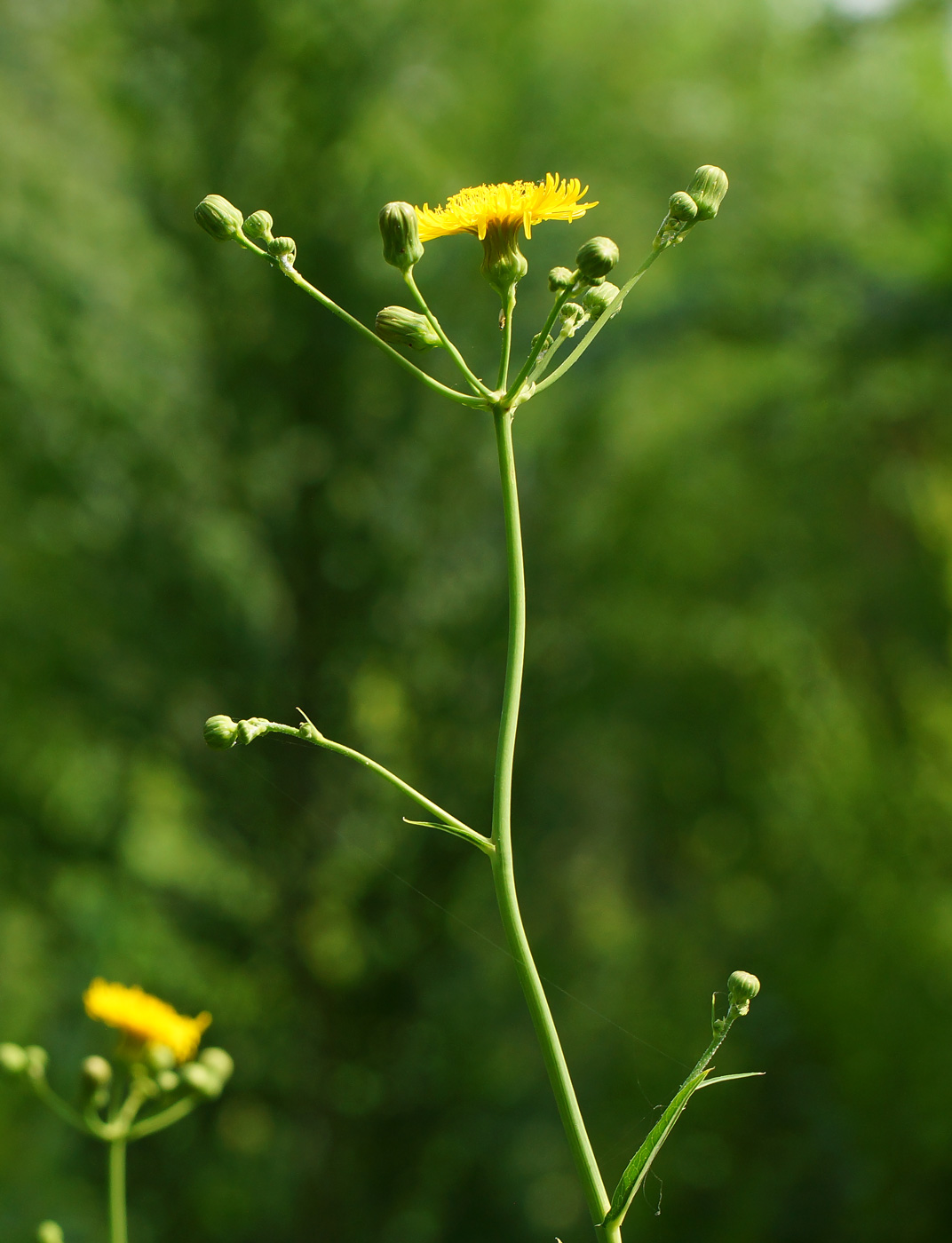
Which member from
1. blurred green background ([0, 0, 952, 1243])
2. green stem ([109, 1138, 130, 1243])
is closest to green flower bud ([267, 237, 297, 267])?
green stem ([109, 1138, 130, 1243])

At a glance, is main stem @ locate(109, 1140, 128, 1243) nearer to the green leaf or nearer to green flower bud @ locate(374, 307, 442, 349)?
the green leaf

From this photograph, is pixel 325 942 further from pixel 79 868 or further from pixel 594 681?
pixel 594 681

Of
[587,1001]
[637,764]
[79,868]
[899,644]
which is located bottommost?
[79,868]

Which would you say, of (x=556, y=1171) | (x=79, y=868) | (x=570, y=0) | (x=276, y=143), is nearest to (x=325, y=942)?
(x=79, y=868)

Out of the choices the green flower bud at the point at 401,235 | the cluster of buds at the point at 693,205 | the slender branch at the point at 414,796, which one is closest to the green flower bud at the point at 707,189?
the cluster of buds at the point at 693,205

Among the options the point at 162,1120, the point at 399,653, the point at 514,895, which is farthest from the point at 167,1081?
the point at 399,653

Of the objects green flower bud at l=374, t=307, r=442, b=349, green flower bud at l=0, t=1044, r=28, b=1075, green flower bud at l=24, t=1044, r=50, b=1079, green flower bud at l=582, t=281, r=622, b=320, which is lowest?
green flower bud at l=0, t=1044, r=28, b=1075

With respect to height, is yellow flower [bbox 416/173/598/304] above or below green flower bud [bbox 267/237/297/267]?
above
